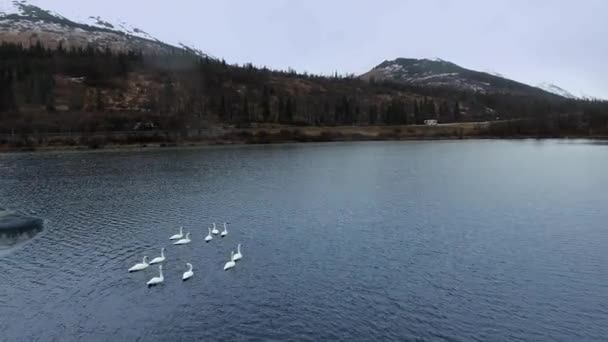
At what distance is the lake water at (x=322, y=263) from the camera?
23.3 m

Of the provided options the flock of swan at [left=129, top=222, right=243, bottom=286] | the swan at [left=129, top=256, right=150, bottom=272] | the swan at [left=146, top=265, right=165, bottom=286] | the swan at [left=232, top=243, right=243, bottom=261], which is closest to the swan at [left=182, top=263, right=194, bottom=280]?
the flock of swan at [left=129, top=222, right=243, bottom=286]

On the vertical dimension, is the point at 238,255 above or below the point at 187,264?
below

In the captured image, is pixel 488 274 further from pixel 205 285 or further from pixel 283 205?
pixel 283 205

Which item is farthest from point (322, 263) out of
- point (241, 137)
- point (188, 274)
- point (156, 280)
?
point (241, 137)

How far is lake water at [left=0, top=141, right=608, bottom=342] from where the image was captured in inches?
917

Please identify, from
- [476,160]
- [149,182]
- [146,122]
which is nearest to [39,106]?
[146,122]

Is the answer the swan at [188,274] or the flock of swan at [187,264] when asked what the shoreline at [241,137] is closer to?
the flock of swan at [187,264]

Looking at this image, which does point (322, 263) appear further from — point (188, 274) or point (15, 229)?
point (15, 229)

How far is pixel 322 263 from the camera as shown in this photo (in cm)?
3244

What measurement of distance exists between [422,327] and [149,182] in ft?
191

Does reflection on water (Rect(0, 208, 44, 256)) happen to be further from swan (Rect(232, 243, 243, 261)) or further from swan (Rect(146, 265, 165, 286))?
swan (Rect(232, 243, 243, 261))

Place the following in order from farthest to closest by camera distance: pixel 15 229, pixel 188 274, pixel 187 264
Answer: pixel 15 229
pixel 187 264
pixel 188 274

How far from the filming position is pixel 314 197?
58500 millimetres

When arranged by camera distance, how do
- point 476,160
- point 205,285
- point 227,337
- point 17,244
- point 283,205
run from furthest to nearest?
1. point 476,160
2. point 283,205
3. point 17,244
4. point 205,285
5. point 227,337
